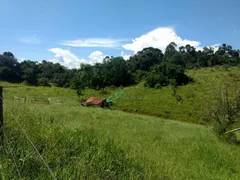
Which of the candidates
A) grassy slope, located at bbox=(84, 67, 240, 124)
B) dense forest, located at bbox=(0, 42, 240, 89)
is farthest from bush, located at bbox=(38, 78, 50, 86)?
grassy slope, located at bbox=(84, 67, 240, 124)

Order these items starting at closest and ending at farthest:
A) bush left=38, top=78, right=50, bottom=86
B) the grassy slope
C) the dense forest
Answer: the grassy slope → the dense forest → bush left=38, top=78, right=50, bottom=86

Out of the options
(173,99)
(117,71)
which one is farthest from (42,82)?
(173,99)

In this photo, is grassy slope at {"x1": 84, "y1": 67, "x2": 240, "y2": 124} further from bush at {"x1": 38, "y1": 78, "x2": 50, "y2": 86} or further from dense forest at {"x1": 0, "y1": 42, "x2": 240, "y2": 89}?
bush at {"x1": 38, "y1": 78, "x2": 50, "y2": 86}

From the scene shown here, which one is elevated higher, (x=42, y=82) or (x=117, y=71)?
(x=117, y=71)

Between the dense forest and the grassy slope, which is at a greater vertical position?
the dense forest

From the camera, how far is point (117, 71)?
81438 mm

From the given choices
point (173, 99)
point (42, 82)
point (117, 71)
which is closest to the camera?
point (173, 99)

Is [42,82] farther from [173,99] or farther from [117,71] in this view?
[173,99]

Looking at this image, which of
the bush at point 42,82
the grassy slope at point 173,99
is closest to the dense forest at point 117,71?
the bush at point 42,82

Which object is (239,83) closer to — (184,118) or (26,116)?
(26,116)

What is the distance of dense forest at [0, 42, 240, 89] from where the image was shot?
69625 millimetres

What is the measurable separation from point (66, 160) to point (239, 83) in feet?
45.5

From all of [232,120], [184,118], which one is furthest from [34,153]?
[184,118]

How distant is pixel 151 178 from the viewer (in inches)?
167
